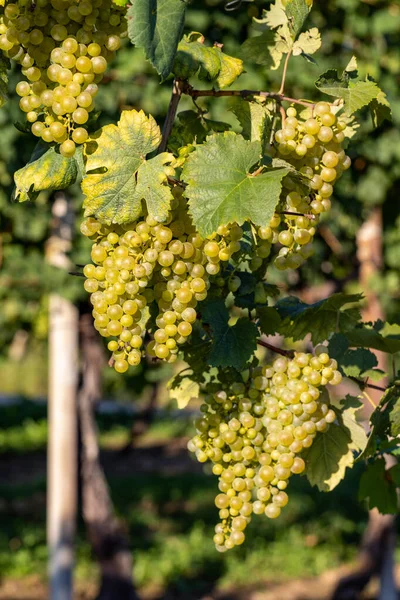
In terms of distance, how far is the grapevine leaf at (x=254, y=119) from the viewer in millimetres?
1152

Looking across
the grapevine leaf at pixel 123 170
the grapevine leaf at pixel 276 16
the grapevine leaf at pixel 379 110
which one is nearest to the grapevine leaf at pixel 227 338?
the grapevine leaf at pixel 123 170

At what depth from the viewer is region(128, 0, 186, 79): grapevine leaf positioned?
3.27ft

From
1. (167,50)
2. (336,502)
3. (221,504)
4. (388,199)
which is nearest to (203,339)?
(221,504)

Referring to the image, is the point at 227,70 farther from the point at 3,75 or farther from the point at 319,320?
the point at 319,320

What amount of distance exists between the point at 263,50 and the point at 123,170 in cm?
45

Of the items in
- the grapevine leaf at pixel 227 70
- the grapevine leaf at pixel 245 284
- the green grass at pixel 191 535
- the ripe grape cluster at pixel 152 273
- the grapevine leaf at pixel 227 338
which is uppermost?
the grapevine leaf at pixel 227 70

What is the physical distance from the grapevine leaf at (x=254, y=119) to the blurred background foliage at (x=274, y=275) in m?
0.03

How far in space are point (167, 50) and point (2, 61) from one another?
0.28m

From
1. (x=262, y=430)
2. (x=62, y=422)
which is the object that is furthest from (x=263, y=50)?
(x=62, y=422)

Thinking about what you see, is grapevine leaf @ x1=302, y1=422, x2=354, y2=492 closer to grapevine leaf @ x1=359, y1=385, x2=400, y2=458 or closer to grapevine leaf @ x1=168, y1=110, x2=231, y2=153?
grapevine leaf @ x1=359, y1=385, x2=400, y2=458

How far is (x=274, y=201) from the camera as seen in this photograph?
992 mm

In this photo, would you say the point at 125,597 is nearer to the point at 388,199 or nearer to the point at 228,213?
the point at 388,199

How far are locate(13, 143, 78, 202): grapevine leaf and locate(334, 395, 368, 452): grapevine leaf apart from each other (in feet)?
1.90

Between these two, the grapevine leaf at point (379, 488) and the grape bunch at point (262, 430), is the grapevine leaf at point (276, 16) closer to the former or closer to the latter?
the grape bunch at point (262, 430)
